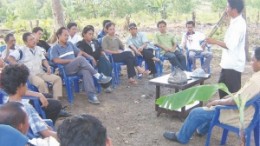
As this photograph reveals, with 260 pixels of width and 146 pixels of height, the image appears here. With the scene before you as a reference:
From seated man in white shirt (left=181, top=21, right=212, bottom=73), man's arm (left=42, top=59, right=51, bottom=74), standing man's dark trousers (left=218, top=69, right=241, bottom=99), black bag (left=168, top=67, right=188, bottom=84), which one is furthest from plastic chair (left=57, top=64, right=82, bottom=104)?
seated man in white shirt (left=181, top=21, right=212, bottom=73)

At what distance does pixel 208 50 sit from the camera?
7.14m

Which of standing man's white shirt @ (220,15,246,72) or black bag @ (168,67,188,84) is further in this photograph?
black bag @ (168,67,188,84)

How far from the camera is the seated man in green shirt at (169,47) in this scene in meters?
6.73

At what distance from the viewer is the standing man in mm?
3829

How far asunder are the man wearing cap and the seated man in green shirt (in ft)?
0.80

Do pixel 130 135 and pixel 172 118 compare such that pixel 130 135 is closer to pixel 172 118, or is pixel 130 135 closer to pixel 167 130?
pixel 167 130

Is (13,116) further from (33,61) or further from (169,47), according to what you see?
(169,47)

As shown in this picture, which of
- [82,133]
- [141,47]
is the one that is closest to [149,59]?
[141,47]

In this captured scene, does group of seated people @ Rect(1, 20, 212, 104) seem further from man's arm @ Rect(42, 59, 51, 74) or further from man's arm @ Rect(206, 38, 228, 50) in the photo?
man's arm @ Rect(206, 38, 228, 50)

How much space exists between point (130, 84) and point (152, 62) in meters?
0.63

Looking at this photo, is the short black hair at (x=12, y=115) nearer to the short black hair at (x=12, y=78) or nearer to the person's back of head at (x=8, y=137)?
the person's back of head at (x=8, y=137)

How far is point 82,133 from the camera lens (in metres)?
1.53

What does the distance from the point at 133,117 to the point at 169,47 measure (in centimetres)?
239

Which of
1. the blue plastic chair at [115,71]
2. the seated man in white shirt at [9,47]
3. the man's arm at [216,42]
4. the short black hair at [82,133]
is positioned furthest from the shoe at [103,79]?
the short black hair at [82,133]
